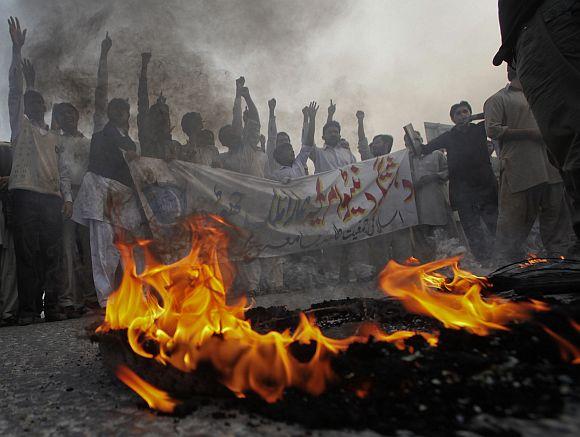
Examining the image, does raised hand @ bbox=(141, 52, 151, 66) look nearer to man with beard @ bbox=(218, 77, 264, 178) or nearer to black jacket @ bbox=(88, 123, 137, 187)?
black jacket @ bbox=(88, 123, 137, 187)

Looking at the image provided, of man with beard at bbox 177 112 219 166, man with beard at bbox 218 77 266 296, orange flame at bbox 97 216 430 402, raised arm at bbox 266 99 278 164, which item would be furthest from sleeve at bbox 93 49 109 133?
orange flame at bbox 97 216 430 402

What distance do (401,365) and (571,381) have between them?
0.45 meters

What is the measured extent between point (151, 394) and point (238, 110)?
23.4 ft

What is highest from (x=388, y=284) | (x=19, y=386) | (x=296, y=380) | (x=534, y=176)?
(x=534, y=176)

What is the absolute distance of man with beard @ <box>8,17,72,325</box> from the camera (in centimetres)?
498

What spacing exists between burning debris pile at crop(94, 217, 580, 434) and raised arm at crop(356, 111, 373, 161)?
784cm

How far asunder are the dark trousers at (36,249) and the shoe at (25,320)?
4cm

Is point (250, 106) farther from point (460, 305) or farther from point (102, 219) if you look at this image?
point (460, 305)

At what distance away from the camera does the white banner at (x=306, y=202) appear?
22.0 feet

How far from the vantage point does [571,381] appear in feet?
3.59

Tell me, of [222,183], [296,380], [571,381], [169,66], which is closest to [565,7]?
[571,381]

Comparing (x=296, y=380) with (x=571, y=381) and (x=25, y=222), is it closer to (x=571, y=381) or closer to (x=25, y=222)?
(x=571, y=381)

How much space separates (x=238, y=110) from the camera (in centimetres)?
798

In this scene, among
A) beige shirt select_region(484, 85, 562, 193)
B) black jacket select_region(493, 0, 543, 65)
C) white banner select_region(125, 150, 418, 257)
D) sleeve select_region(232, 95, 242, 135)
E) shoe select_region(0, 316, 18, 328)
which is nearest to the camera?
black jacket select_region(493, 0, 543, 65)
